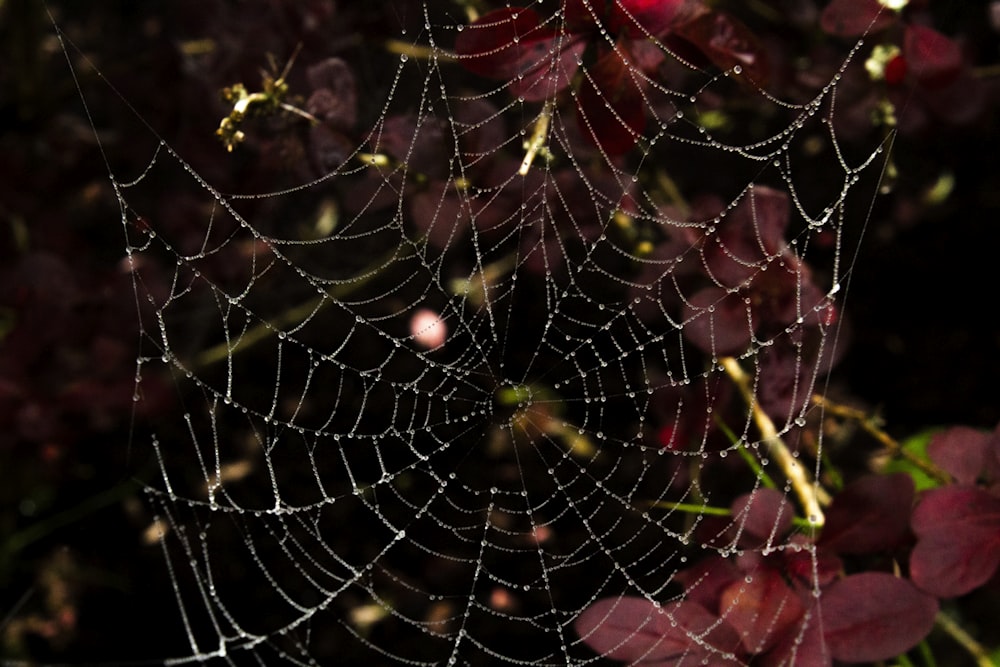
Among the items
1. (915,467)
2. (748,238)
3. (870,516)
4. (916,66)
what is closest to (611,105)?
(748,238)

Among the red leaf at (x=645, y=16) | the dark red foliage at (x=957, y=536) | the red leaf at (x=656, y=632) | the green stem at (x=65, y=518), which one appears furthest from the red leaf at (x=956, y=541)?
the green stem at (x=65, y=518)

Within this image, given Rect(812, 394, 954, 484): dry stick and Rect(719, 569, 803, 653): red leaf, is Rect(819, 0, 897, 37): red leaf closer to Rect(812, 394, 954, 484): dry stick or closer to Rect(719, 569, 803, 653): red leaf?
Rect(812, 394, 954, 484): dry stick

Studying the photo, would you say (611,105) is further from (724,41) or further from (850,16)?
(850,16)

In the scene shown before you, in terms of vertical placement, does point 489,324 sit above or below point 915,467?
above

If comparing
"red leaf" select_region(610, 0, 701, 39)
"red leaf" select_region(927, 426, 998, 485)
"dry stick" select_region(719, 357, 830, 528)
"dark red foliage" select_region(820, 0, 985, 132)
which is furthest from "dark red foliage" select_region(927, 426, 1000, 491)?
"red leaf" select_region(610, 0, 701, 39)

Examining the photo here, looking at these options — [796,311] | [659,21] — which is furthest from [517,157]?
[796,311]

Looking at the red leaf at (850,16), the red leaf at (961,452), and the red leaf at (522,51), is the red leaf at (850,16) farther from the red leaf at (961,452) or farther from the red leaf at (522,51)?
the red leaf at (961,452)
